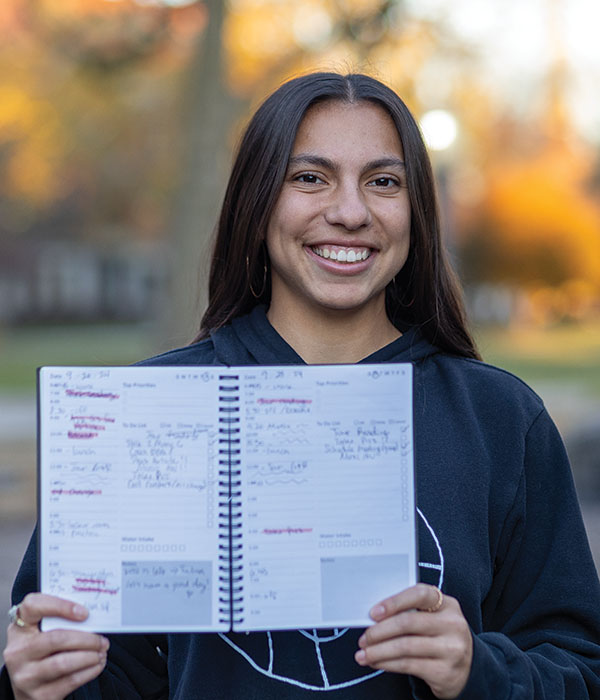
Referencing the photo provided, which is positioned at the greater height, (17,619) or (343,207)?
(343,207)

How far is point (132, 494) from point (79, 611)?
0.70 ft

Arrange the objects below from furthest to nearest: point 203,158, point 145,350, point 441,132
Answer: point 145,350
point 203,158
point 441,132

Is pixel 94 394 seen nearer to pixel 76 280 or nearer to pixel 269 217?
pixel 269 217

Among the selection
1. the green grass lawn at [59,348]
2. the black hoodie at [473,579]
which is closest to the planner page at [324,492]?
the black hoodie at [473,579]

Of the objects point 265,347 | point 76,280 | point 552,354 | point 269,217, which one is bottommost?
point 265,347

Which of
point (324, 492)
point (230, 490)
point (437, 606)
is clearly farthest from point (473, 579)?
point (230, 490)

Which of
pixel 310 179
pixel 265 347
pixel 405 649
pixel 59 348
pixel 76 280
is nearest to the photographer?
pixel 405 649

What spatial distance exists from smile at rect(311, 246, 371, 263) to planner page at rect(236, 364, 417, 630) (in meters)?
0.35

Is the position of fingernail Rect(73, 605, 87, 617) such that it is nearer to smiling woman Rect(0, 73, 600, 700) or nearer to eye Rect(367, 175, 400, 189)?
smiling woman Rect(0, 73, 600, 700)

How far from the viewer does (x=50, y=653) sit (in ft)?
5.62

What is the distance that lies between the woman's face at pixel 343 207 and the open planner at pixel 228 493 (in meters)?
0.35

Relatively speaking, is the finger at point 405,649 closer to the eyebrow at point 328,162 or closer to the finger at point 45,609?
the finger at point 45,609

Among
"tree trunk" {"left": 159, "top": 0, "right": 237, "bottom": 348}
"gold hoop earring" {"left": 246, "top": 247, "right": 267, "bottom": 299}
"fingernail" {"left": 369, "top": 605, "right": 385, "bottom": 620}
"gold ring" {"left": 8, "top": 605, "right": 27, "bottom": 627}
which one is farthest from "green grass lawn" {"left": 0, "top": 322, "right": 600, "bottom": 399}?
"fingernail" {"left": 369, "top": 605, "right": 385, "bottom": 620}

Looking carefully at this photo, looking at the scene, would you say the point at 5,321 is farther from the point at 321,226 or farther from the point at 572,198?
the point at 321,226
